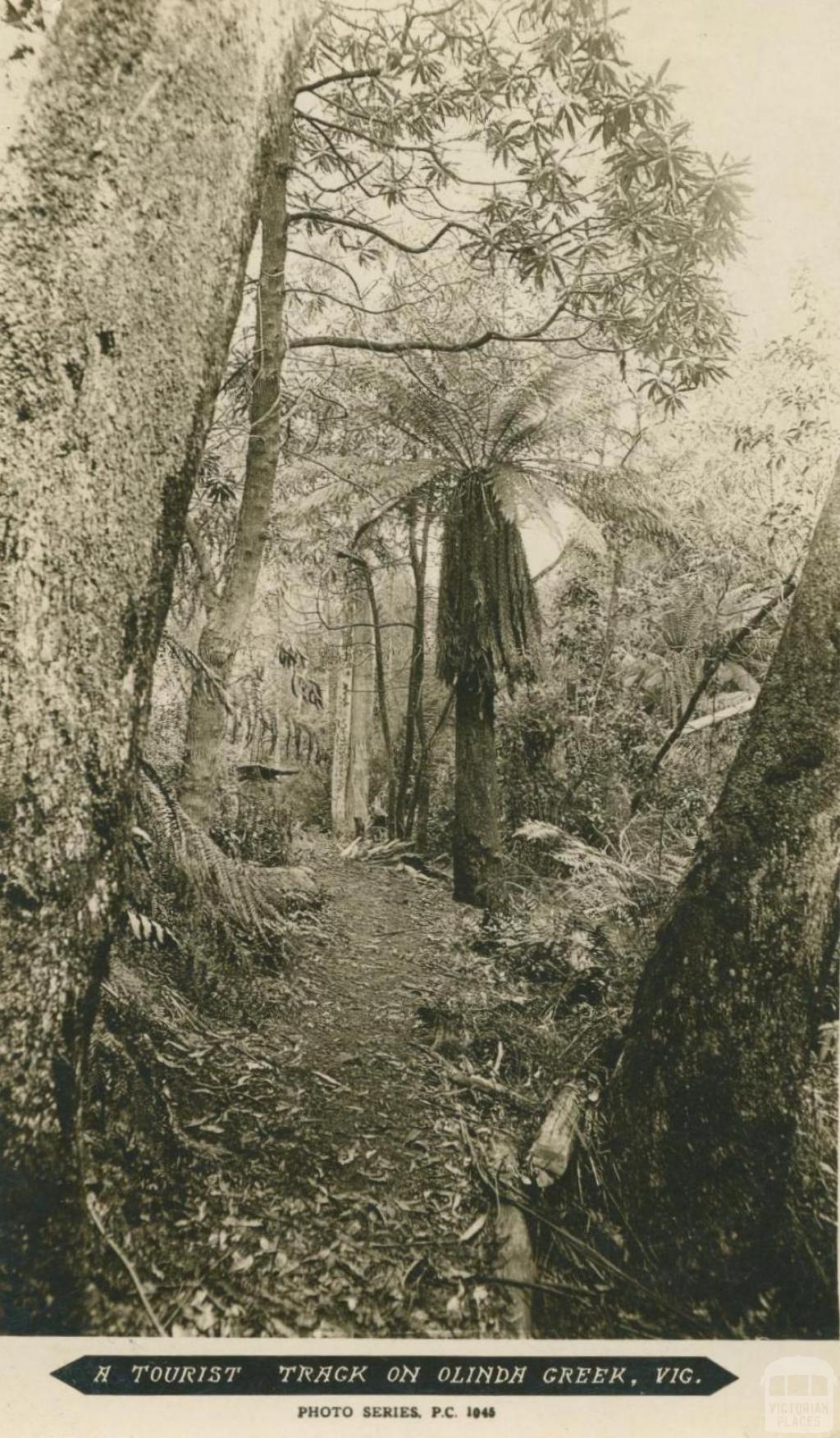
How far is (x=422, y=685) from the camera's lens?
341 cm

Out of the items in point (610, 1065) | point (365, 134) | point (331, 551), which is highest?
point (365, 134)

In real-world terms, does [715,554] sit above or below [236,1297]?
above

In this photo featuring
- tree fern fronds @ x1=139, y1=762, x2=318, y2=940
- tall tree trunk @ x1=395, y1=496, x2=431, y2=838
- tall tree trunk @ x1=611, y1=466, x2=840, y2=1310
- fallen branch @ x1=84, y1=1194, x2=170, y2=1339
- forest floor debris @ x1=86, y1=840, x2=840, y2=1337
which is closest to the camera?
fallen branch @ x1=84, y1=1194, x2=170, y2=1339

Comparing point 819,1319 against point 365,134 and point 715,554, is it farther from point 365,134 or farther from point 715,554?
point 365,134

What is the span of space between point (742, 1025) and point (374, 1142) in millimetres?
1025

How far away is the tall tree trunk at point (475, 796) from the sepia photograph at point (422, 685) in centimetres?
2

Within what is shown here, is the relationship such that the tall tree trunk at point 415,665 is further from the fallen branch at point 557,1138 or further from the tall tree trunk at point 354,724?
the fallen branch at point 557,1138

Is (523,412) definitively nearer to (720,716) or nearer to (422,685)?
(422,685)

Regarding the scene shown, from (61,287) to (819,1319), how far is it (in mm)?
3079

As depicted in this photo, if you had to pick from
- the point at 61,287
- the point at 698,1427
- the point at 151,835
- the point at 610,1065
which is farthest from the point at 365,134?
the point at 698,1427

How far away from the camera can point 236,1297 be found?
78.3 inches

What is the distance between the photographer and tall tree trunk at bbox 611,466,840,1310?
2160 mm

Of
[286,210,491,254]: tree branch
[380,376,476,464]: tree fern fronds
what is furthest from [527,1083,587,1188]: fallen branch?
[286,210,491,254]: tree branch
